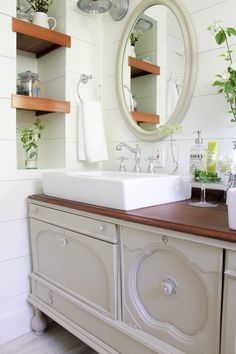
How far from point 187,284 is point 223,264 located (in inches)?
6.3

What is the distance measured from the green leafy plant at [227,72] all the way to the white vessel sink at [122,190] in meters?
0.39

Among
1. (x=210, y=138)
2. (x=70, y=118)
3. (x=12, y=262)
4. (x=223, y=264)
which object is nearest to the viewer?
(x=223, y=264)

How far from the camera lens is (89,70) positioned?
1906 mm

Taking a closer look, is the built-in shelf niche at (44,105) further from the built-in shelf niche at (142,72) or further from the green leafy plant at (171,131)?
the green leafy plant at (171,131)

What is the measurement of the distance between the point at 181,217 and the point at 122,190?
0.25 metres

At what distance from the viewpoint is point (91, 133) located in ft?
5.89

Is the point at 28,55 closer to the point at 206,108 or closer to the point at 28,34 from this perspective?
the point at 28,34

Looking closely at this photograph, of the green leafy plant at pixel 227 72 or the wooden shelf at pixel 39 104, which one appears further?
the wooden shelf at pixel 39 104

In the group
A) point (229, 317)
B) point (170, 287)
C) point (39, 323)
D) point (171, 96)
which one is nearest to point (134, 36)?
point (171, 96)

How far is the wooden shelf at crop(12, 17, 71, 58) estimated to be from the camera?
1.58 metres

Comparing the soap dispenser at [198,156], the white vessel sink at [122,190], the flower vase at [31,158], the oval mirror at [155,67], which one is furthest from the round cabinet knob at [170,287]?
the flower vase at [31,158]

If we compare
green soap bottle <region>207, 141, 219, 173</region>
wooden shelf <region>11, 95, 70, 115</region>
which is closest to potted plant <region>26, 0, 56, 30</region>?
wooden shelf <region>11, 95, 70, 115</region>

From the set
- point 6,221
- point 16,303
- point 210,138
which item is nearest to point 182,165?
point 210,138

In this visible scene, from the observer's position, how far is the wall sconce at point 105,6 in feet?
5.62
